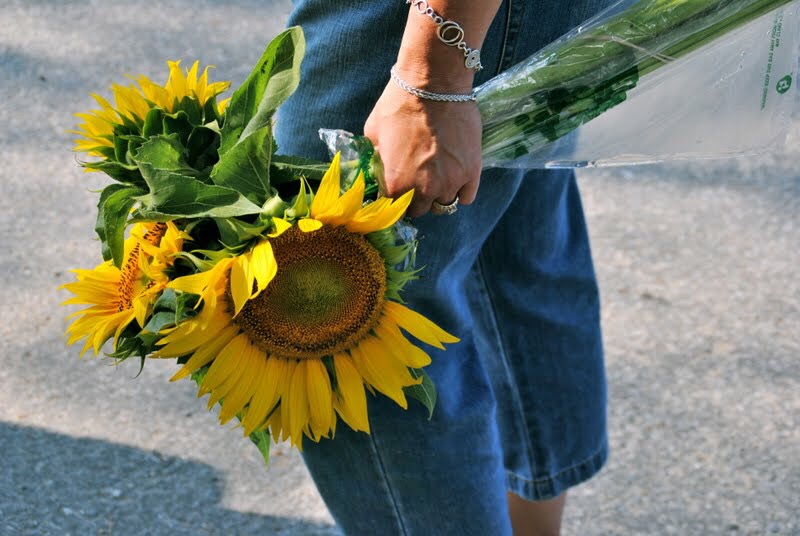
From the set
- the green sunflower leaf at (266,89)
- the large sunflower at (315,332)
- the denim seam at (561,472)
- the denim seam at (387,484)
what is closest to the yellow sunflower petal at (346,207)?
the large sunflower at (315,332)

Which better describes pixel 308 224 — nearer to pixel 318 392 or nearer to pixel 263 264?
pixel 263 264

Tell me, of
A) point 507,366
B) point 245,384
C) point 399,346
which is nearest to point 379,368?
point 399,346

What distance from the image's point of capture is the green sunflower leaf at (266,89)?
3.87 ft

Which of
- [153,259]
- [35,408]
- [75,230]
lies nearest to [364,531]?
[153,259]

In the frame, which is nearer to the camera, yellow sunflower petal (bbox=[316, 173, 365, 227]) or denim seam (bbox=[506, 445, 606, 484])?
yellow sunflower petal (bbox=[316, 173, 365, 227])

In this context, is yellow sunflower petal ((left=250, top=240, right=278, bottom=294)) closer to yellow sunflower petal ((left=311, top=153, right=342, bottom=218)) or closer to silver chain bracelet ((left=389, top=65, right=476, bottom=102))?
yellow sunflower petal ((left=311, top=153, right=342, bottom=218))

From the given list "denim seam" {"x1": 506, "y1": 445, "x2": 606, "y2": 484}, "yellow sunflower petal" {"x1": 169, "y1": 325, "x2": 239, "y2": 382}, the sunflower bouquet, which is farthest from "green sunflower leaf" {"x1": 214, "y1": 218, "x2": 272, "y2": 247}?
"denim seam" {"x1": 506, "y1": 445, "x2": 606, "y2": 484}

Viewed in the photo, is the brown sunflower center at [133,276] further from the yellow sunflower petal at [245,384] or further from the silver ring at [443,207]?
the silver ring at [443,207]

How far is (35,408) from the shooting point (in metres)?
2.34

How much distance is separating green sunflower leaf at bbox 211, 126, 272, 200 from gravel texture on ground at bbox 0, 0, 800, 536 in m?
1.12

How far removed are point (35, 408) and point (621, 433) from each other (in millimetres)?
1338

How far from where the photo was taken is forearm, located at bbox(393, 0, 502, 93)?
1.17 meters

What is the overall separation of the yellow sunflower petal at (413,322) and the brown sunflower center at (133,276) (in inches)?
11.3

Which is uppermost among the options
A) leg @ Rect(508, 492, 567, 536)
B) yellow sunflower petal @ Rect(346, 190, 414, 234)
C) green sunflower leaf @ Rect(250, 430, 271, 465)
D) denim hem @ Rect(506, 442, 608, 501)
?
yellow sunflower petal @ Rect(346, 190, 414, 234)
